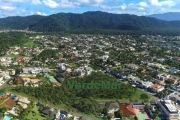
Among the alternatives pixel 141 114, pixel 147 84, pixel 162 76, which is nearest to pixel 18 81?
pixel 141 114

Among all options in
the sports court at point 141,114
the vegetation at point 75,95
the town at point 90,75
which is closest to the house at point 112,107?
the town at point 90,75

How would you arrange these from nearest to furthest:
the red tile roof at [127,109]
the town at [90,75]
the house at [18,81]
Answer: the town at [90,75] < the red tile roof at [127,109] < the house at [18,81]

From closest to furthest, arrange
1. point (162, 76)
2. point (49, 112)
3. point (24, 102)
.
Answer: point (49, 112) < point (24, 102) < point (162, 76)

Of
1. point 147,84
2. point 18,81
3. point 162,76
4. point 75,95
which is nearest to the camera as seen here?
point 75,95

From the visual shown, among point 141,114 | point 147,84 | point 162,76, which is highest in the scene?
point 162,76

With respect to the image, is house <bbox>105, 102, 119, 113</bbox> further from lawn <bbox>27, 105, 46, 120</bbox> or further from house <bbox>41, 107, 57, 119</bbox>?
lawn <bbox>27, 105, 46, 120</bbox>

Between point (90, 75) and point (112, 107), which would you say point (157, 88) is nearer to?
point (90, 75)

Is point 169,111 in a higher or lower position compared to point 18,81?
lower

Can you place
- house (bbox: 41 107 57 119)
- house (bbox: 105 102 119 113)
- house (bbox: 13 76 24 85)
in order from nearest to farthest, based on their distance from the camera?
house (bbox: 41 107 57 119)
house (bbox: 105 102 119 113)
house (bbox: 13 76 24 85)

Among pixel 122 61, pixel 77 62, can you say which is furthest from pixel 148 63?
pixel 77 62

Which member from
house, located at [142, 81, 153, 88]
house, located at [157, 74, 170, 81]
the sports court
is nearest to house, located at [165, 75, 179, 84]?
house, located at [157, 74, 170, 81]

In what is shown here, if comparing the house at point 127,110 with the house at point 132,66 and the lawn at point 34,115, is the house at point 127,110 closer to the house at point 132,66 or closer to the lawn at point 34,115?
the lawn at point 34,115
